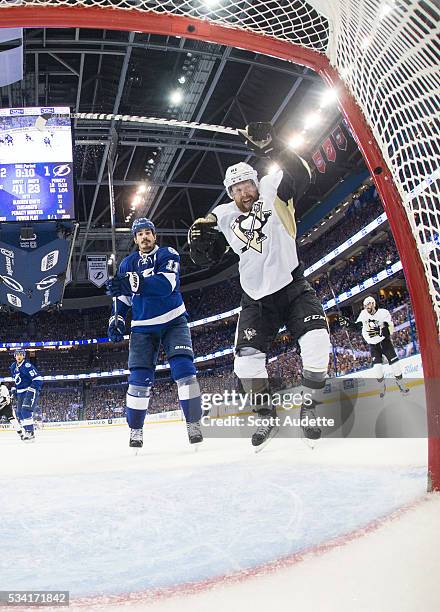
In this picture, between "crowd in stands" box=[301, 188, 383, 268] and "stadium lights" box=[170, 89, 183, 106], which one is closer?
"stadium lights" box=[170, 89, 183, 106]

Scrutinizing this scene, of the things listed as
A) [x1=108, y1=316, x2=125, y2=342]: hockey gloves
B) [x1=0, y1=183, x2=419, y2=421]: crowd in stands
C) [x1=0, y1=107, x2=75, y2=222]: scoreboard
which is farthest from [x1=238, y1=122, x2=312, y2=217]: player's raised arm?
[x1=0, y1=183, x2=419, y2=421]: crowd in stands

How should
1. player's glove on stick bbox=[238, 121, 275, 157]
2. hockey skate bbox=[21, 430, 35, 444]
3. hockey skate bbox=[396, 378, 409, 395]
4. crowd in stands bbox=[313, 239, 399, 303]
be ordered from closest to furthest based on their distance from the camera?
1. player's glove on stick bbox=[238, 121, 275, 157]
2. hockey skate bbox=[396, 378, 409, 395]
3. hockey skate bbox=[21, 430, 35, 444]
4. crowd in stands bbox=[313, 239, 399, 303]

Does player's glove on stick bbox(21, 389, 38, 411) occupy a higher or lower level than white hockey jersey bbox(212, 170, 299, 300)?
lower

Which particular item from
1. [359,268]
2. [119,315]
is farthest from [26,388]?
[359,268]

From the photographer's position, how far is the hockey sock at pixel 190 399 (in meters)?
2.70

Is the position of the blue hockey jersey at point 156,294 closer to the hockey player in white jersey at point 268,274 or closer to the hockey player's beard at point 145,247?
the hockey player's beard at point 145,247

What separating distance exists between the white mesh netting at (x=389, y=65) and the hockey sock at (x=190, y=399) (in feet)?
5.72

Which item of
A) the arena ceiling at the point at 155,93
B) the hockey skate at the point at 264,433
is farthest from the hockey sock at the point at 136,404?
the arena ceiling at the point at 155,93

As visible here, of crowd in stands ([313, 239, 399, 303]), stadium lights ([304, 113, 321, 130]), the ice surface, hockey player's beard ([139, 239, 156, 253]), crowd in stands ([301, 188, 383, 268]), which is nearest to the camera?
the ice surface

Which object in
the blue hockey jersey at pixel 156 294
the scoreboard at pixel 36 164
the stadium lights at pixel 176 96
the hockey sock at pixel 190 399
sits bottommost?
the hockey sock at pixel 190 399

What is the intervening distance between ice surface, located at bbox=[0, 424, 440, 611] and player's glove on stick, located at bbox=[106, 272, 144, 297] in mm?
1254

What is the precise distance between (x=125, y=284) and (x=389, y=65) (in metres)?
1.95

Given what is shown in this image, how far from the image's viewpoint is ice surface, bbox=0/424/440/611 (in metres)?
0.68

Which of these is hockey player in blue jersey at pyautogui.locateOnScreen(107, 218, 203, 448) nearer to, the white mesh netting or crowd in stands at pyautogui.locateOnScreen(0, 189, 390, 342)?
the white mesh netting
